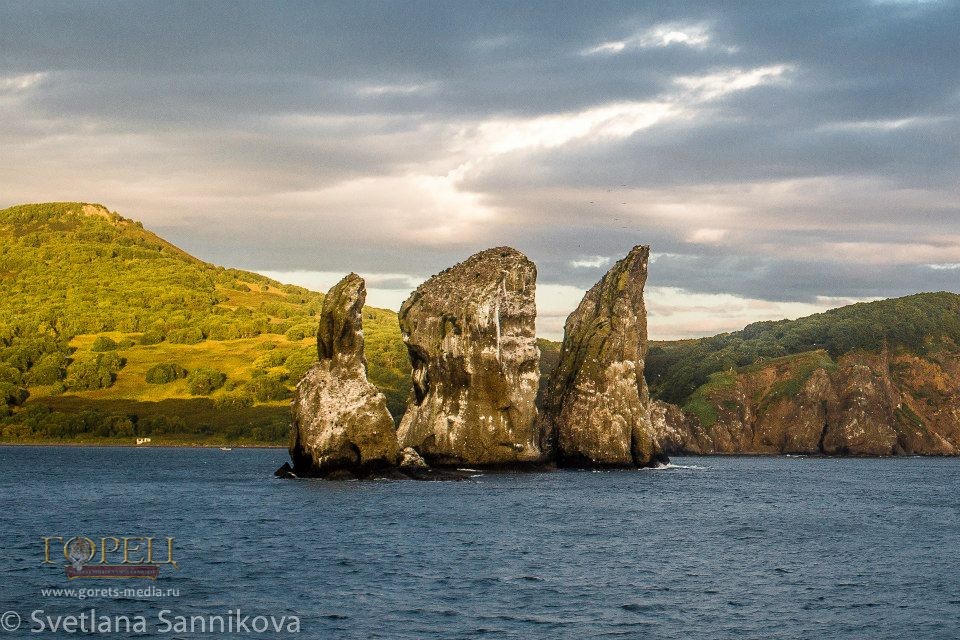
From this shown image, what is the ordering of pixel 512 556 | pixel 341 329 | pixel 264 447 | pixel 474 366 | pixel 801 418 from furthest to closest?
pixel 801 418
pixel 264 447
pixel 474 366
pixel 341 329
pixel 512 556

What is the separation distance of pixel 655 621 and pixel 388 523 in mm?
28905

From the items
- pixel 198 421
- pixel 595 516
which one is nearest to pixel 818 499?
pixel 595 516

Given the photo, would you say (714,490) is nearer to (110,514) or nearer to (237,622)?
(110,514)

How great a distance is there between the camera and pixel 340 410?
93375mm

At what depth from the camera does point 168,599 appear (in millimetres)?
42188

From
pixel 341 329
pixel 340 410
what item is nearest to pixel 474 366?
pixel 341 329

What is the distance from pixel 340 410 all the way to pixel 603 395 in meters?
33.6

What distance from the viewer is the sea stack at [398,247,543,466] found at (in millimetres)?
108438

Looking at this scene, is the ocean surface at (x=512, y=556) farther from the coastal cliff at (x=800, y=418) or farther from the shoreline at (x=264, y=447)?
the coastal cliff at (x=800, y=418)

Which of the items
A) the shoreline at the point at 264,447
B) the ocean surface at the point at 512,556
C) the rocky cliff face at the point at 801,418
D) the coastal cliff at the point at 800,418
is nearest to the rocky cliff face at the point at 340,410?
the ocean surface at the point at 512,556

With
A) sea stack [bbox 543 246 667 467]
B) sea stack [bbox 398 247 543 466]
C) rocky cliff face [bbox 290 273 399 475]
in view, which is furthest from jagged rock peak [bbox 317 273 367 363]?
sea stack [bbox 543 246 667 467]

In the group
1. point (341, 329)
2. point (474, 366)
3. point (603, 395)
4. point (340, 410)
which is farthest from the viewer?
point (603, 395)

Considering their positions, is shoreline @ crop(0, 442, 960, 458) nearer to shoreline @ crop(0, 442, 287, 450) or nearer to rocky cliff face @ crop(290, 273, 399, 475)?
shoreline @ crop(0, 442, 287, 450)

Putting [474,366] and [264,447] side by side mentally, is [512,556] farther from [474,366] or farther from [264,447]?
[264,447]
